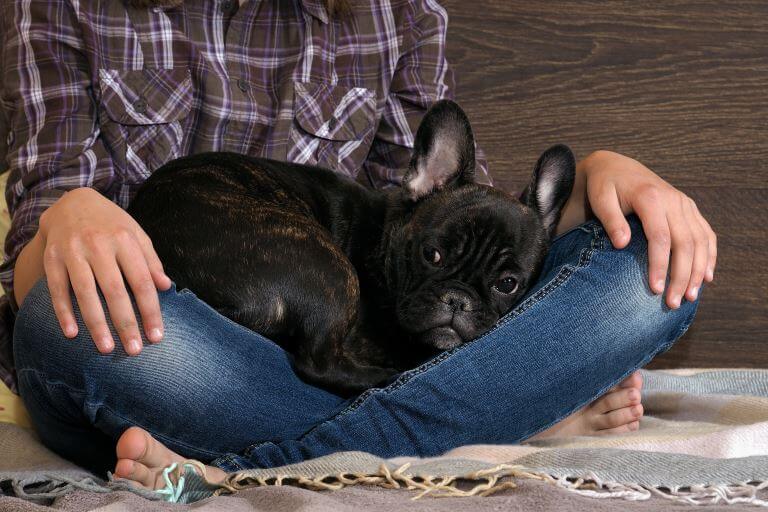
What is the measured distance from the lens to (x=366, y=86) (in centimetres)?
190

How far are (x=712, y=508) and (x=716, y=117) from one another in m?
1.44

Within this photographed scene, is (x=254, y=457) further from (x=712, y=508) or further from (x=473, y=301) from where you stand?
(x=712, y=508)

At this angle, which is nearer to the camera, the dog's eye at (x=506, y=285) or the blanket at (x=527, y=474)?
the blanket at (x=527, y=474)

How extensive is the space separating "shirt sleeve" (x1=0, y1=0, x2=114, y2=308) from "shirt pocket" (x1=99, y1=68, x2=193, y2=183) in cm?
4

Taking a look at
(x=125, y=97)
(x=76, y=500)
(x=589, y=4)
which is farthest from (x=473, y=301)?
(x=589, y=4)

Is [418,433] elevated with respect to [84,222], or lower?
lower

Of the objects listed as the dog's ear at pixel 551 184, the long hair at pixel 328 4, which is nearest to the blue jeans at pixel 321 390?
the dog's ear at pixel 551 184

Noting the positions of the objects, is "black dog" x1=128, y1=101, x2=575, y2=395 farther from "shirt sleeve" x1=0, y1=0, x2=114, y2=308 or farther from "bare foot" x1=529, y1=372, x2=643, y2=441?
"shirt sleeve" x1=0, y1=0, x2=114, y2=308

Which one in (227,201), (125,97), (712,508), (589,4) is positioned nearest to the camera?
(712,508)

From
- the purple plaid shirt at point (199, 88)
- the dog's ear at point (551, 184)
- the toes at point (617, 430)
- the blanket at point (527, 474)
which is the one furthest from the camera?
the purple plaid shirt at point (199, 88)

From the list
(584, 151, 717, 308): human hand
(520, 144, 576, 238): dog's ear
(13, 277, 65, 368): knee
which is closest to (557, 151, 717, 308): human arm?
(584, 151, 717, 308): human hand

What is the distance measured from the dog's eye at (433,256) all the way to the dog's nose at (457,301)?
0.09 metres

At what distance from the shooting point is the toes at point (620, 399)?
144 cm

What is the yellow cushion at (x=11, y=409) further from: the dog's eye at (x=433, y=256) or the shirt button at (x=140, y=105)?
the dog's eye at (x=433, y=256)
